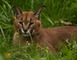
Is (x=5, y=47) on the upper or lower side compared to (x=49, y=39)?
upper

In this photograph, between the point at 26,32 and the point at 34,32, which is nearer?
the point at 26,32

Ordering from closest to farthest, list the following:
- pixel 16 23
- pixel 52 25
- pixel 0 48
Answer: pixel 0 48, pixel 16 23, pixel 52 25

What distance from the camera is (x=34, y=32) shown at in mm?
8734

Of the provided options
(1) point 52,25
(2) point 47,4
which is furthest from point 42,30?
(2) point 47,4

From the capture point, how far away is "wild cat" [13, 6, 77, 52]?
850 centimetres

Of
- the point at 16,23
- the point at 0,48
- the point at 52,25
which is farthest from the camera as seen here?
the point at 52,25

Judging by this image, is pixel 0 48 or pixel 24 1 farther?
pixel 24 1

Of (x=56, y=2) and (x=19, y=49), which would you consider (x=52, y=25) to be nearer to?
(x=56, y=2)

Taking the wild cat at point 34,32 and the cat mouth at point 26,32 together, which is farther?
the wild cat at point 34,32

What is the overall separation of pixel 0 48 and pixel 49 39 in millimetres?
2254

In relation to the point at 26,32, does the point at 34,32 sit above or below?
below

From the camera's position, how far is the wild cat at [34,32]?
8500 mm

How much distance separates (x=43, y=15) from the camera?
10.5m

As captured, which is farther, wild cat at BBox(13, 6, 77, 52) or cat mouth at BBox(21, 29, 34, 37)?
wild cat at BBox(13, 6, 77, 52)
